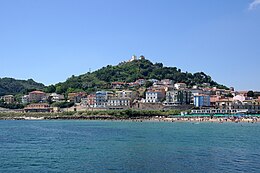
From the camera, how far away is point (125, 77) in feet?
443

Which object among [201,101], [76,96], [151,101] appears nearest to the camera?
[201,101]

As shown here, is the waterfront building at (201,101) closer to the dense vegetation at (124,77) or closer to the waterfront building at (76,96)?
the dense vegetation at (124,77)

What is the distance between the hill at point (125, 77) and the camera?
409 ft

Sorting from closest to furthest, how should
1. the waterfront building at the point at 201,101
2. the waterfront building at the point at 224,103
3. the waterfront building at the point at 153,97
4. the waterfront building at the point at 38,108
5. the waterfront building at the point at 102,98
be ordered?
the waterfront building at the point at 224,103
the waterfront building at the point at 201,101
the waterfront building at the point at 153,97
the waterfront building at the point at 102,98
the waterfront building at the point at 38,108

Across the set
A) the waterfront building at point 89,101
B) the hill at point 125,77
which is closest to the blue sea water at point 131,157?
the waterfront building at point 89,101

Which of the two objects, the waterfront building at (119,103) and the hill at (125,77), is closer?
the waterfront building at (119,103)

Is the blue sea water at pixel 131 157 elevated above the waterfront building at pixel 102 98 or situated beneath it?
situated beneath

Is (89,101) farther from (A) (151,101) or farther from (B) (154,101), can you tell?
(B) (154,101)

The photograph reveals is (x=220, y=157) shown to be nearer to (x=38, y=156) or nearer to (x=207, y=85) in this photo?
(x=38, y=156)

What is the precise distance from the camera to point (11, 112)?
321 ft

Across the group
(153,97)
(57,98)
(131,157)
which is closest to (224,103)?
(153,97)

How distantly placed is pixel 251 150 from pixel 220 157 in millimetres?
4607

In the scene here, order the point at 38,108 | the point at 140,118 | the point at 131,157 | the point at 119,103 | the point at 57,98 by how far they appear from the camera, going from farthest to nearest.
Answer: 1. the point at 57,98
2. the point at 38,108
3. the point at 119,103
4. the point at 140,118
5. the point at 131,157

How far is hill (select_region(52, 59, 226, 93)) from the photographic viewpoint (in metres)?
125
